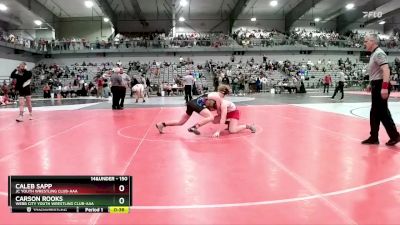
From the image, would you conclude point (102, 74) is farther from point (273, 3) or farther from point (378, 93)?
point (378, 93)

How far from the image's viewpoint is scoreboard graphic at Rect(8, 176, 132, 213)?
2.21 meters

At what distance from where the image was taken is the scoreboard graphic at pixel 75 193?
2.21 meters

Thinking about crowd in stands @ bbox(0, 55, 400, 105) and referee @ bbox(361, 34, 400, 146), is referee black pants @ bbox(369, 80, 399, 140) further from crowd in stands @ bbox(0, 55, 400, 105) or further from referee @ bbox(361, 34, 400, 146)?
crowd in stands @ bbox(0, 55, 400, 105)

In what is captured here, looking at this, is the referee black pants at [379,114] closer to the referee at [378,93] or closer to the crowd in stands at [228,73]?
the referee at [378,93]

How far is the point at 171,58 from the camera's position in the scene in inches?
1516

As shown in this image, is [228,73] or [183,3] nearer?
[228,73]

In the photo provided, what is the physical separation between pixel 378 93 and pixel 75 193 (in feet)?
16.9

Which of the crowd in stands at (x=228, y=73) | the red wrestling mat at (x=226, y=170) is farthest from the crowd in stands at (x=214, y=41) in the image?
the red wrestling mat at (x=226, y=170)

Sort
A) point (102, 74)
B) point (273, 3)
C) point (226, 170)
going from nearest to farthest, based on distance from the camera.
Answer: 1. point (226, 170)
2. point (102, 74)
3. point (273, 3)

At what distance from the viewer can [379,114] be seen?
6000 millimetres

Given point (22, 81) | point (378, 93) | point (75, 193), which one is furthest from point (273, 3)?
point (75, 193)

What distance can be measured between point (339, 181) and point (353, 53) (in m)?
40.2

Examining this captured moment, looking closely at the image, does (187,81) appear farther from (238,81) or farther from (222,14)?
(222,14)

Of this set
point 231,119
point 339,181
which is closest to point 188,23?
point 231,119
